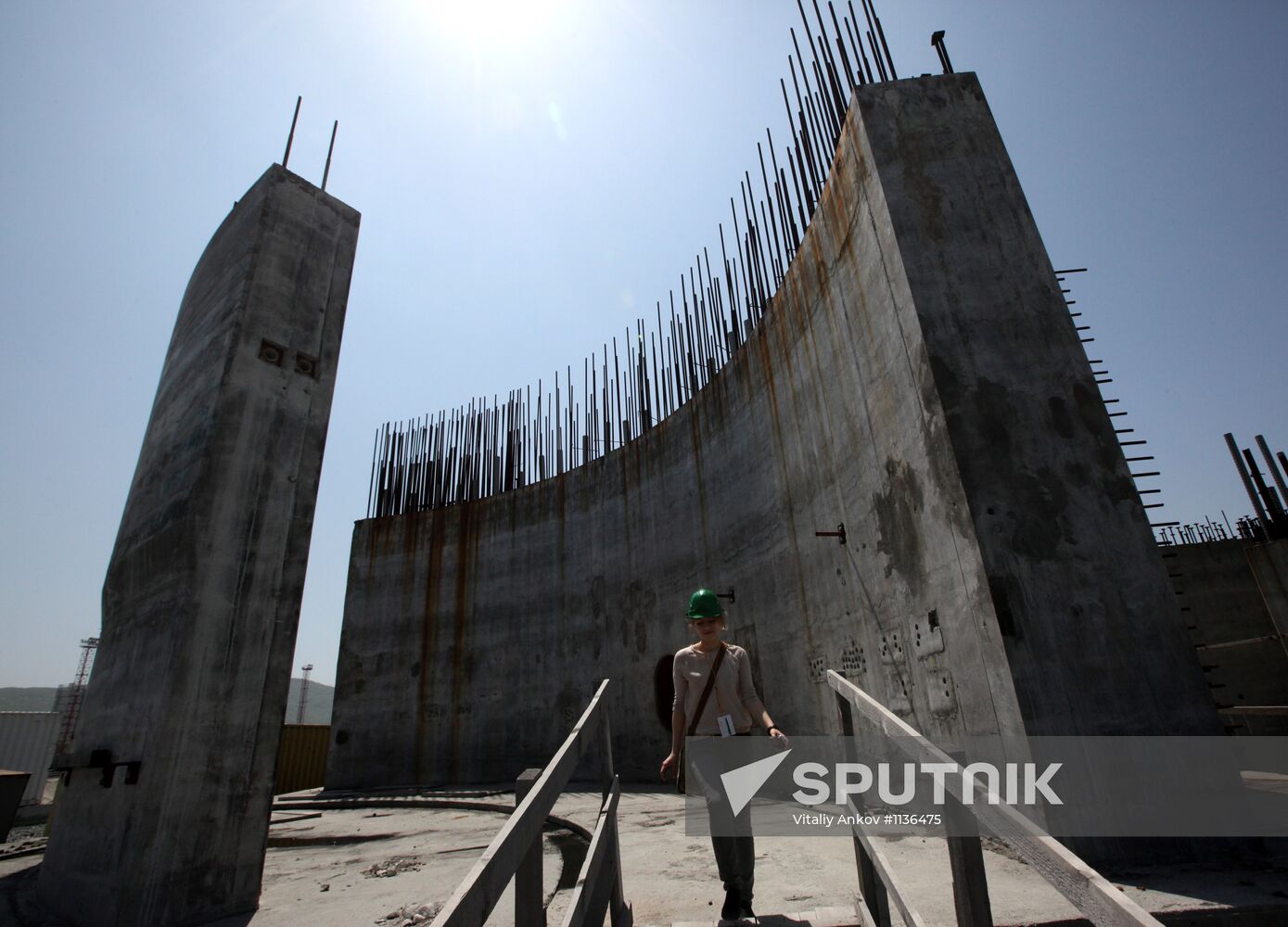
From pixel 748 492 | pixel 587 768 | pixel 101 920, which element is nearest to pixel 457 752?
pixel 587 768

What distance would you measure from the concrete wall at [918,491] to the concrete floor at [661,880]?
0.85 metres

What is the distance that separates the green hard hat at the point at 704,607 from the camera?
2971mm

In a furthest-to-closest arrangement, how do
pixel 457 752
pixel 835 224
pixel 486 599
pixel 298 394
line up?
pixel 486 599 → pixel 457 752 → pixel 835 224 → pixel 298 394

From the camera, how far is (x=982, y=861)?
1369 mm

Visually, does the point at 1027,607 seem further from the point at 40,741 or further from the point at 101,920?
the point at 40,741

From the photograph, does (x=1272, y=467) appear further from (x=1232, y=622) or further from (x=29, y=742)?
(x=29, y=742)

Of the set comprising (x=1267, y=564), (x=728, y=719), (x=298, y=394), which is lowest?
(x=728, y=719)

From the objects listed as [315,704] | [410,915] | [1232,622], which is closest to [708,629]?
[410,915]

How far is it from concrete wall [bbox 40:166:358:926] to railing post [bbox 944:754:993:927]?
4.06 m

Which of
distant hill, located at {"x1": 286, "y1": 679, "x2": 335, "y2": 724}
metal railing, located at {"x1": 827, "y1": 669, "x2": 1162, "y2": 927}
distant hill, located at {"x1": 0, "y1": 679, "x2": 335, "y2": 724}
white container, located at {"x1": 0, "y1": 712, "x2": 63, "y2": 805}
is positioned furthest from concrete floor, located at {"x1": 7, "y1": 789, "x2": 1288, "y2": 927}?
distant hill, located at {"x1": 286, "y1": 679, "x2": 335, "y2": 724}

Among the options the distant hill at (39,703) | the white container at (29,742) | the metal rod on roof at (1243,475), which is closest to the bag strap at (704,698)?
the metal rod on roof at (1243,475)

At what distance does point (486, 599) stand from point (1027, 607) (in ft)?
34.6

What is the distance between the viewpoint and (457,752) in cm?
1189

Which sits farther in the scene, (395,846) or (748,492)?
(748,492)
